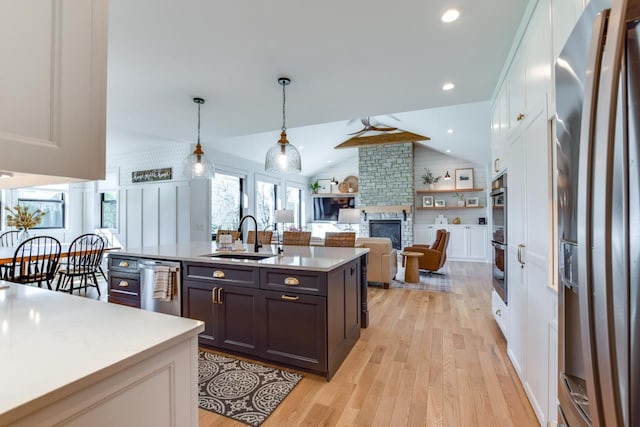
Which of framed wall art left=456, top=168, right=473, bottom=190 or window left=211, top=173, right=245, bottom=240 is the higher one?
framed wall art left=456, top=168, right=473, bottom=190

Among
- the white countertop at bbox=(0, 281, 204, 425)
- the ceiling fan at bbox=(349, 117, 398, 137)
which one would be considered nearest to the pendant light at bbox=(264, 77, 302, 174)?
the white countertop at bbox=(0, 281, 204, 425)

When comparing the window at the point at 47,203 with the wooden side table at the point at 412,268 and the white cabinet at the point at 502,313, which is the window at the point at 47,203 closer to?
the wooden side table at the point at 412,268

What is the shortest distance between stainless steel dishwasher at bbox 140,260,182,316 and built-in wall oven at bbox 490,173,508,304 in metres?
3.01

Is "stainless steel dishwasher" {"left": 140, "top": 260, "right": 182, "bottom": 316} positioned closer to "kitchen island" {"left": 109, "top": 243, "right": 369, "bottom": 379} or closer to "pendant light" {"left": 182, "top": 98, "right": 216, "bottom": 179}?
"kitchen island" {"left": 109, "top": 243, "right": 369, "bottom": 379}

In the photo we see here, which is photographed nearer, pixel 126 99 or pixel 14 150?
pixel 14 150

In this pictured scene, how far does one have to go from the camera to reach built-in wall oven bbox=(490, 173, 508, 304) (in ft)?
8.30

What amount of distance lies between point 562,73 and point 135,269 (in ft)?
11.2

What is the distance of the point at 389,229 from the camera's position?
27.3 feet

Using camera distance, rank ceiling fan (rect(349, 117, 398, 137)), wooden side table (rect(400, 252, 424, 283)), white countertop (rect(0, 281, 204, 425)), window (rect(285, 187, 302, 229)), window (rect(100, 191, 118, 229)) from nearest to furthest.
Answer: white countertop (rect(0, 281, 204, 425))
wooden side table (rect(400, 252, 424, 283))
window (rect(100, 191, 118, 229))
ceiling fan (rect(349, 117, 398, 137))
window (rect(285, 187, 302, 229))

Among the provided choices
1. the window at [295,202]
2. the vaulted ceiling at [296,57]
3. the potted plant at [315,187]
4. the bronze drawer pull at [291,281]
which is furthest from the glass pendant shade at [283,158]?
the potted plant at [315,187]

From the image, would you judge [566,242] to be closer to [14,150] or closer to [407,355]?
[14,150]

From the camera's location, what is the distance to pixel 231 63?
255cm

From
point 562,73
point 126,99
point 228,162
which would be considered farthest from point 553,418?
point 228,162

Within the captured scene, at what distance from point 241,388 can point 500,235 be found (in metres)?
2.61
